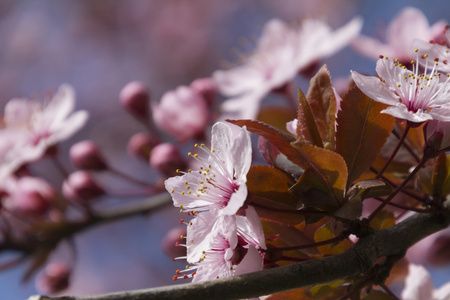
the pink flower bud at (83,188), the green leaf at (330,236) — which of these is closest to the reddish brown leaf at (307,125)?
the green leaf at (330,236)

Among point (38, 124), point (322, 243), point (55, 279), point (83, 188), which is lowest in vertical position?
point (55, 279)

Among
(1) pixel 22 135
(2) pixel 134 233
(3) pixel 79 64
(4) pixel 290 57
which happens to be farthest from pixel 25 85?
(4) pixel 290 57

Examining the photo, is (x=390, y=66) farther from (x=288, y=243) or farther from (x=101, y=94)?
(x=101, y=94)

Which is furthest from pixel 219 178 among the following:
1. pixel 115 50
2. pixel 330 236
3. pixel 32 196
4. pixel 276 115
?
pixel 115 50

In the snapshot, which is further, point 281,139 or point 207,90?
point 207,90

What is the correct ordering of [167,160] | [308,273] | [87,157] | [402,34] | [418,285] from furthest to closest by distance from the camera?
1. [87,157]
2. [167,160]
3. [402,34]
4. [418,285]
5. [308,273]

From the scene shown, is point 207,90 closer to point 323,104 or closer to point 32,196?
point 32,196

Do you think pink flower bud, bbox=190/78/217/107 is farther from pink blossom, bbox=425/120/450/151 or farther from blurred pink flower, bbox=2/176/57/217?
pink blossom, bbox=425/120/450/151
